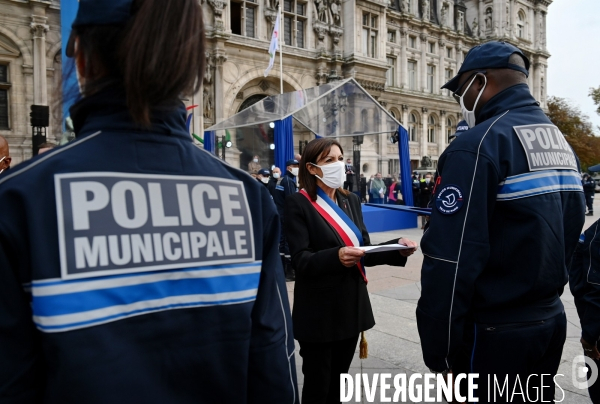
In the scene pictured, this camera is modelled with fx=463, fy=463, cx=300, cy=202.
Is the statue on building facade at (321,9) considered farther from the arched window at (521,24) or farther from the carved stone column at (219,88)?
the arched window at (521,24)

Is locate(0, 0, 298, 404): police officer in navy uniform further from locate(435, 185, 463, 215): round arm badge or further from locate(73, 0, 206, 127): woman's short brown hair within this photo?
locate(435, 185, 463, 215): round arm badge

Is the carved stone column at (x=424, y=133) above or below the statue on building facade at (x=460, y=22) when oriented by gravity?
below

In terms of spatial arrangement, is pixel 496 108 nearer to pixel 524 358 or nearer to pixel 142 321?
pixel 524 358

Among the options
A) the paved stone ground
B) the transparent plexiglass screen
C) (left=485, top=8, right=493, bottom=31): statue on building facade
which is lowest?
the paved stone ground

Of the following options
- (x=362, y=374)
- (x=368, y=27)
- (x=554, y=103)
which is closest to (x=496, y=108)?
(x=362, y=374)

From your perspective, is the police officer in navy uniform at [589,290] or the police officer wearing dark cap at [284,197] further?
the police officer wearing dark cap at [284,197]

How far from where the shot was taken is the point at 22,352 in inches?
39.4

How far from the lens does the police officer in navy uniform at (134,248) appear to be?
100cm

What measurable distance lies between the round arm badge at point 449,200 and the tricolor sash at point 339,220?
36.1 inches

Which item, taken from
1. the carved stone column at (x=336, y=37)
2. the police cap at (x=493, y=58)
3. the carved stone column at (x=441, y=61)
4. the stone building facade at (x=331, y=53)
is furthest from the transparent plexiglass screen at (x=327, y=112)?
the carved stone column at (x=441, y=61)

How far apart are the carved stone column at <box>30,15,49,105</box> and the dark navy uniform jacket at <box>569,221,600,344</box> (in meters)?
18.9

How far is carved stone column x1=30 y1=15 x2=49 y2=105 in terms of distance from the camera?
1745 cm

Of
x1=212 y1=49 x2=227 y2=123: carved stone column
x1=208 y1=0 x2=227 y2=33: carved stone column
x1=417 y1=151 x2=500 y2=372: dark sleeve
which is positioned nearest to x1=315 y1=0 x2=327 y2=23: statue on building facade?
x1=208 y1=0 x2=227 y2=33: carved stone column

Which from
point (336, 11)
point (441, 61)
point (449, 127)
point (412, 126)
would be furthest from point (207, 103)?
point (449, 127)
